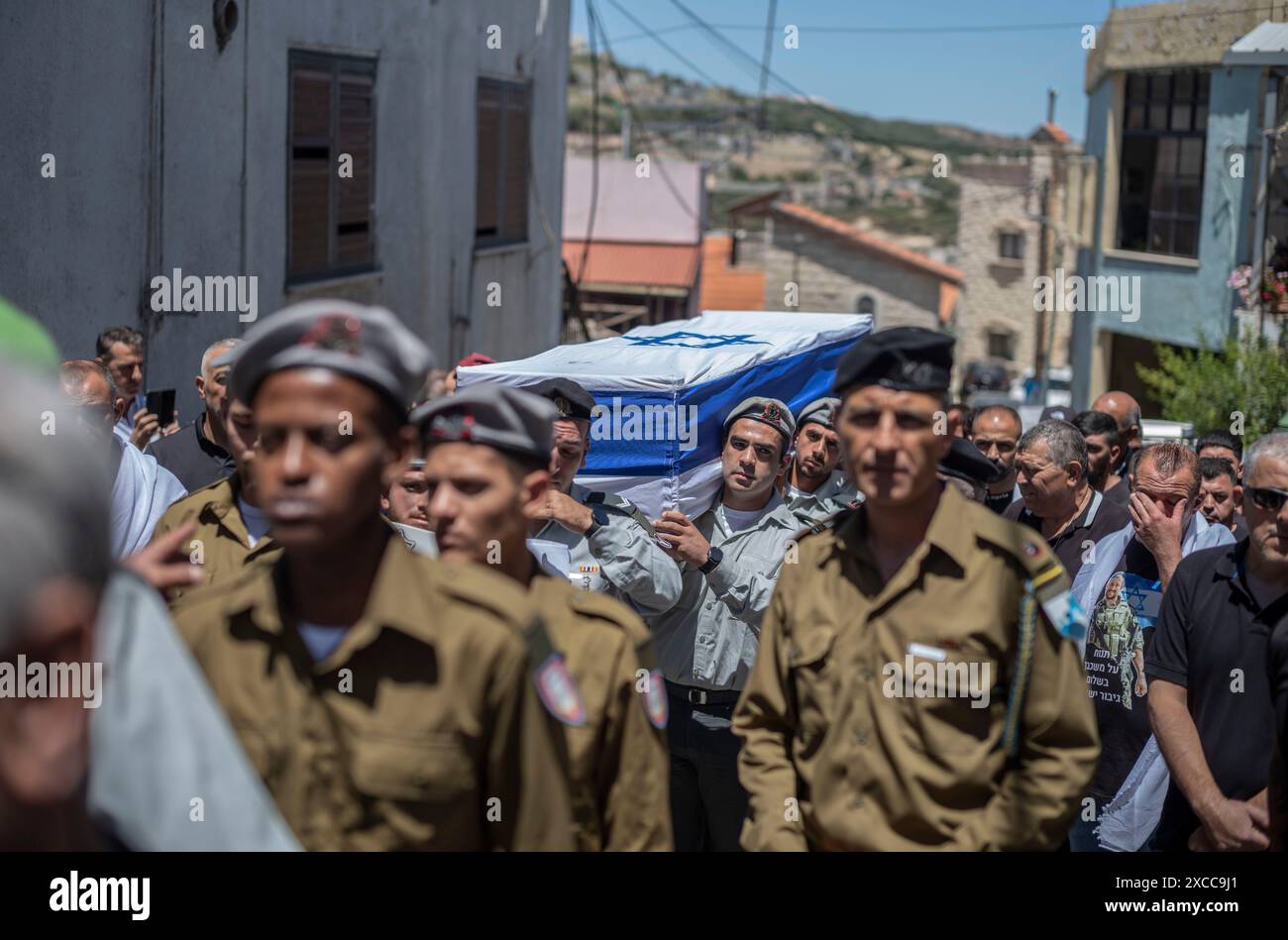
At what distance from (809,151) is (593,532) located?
4185 inches

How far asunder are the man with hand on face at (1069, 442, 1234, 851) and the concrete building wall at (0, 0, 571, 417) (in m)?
5.17

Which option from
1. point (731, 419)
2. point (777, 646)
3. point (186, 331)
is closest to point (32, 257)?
point (186, 331)

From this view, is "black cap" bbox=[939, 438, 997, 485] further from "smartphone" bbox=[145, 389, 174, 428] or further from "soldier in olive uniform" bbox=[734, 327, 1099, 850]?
"smartphone" bbox=[145, 389, 174, 428]

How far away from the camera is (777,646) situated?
3.06m

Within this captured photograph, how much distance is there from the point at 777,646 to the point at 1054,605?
0.58 m

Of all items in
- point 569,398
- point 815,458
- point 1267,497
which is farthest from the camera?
point 815,458

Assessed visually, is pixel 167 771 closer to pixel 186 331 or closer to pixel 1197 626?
pixel 1197 626

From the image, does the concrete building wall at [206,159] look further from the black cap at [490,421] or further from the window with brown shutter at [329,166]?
the black cap at [490,421]

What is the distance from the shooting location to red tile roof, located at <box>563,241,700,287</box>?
27.6 m

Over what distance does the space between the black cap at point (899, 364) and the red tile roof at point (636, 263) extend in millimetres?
24454

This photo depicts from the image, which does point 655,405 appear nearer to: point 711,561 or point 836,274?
point 711,561

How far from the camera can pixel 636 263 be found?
93.1 ft

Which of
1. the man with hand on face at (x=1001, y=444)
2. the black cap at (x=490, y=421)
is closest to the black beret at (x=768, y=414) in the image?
the man with hand on face at (x=1001, y=444)

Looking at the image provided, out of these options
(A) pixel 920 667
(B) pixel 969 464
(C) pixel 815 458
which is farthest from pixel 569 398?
(A) pixel 920 667
